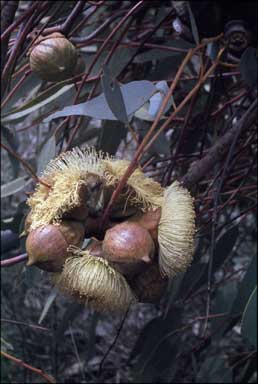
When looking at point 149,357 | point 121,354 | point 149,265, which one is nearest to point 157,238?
point 149,265

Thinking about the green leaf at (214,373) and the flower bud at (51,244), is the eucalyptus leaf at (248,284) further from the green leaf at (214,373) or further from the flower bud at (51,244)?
the flower bud at (51,244)

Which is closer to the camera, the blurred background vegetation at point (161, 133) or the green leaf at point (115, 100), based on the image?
the green leaf at point (115, 100)

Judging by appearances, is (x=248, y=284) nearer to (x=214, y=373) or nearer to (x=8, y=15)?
(x=214, y=373)

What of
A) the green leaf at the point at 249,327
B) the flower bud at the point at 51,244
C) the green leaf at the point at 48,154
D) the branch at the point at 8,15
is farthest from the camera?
the branch at the point at 8,15

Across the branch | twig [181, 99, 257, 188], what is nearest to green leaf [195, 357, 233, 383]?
twig [181, 99, 257, 188]

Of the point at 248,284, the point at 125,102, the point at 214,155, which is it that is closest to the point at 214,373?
the point at 248,284

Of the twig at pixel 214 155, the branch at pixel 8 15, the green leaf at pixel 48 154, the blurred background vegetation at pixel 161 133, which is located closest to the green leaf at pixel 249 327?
the blurred background vegetation at pixel 161 133
